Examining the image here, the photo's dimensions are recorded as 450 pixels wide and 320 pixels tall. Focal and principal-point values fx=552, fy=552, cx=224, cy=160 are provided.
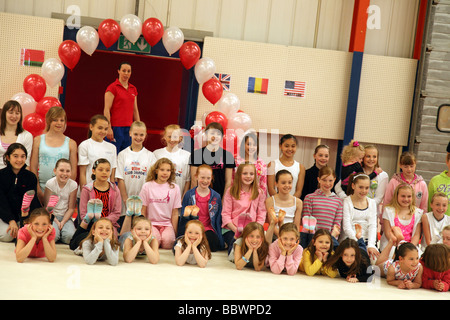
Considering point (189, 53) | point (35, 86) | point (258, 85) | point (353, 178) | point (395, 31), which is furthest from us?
point (395, 31)

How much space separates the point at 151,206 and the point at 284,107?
323 centimetres

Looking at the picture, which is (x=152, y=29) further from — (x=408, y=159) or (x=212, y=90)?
(x=408, y=159)

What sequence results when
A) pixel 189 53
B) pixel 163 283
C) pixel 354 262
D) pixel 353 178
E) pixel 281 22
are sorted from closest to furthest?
pixel 163 283 → pixel 354 262 → pixel 353 178 → pixel 189 53 → pixel 281 22

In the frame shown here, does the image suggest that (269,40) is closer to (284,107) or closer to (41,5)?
(284,107)

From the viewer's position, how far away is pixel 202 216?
533 centimetres

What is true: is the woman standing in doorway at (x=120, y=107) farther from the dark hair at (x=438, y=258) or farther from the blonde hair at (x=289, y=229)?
the dark hair at (x=438, y=258)

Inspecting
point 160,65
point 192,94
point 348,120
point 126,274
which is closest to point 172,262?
point 126,274

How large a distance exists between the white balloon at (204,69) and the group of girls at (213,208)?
4.46 feet

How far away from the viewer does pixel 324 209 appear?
5.22 meters

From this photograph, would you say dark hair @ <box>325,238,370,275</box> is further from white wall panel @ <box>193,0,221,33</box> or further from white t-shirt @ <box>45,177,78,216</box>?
white wall panel @ <box>193,0,221,33</box>

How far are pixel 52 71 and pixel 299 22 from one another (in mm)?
3526

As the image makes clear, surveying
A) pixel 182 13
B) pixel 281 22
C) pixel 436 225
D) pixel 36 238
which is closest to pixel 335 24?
pixel 281 22

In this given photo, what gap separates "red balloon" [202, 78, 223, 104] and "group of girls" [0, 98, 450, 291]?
47.7 inches

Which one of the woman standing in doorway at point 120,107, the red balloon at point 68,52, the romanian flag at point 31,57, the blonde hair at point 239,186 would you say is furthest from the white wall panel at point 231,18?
the blonde hair at point 239,186
